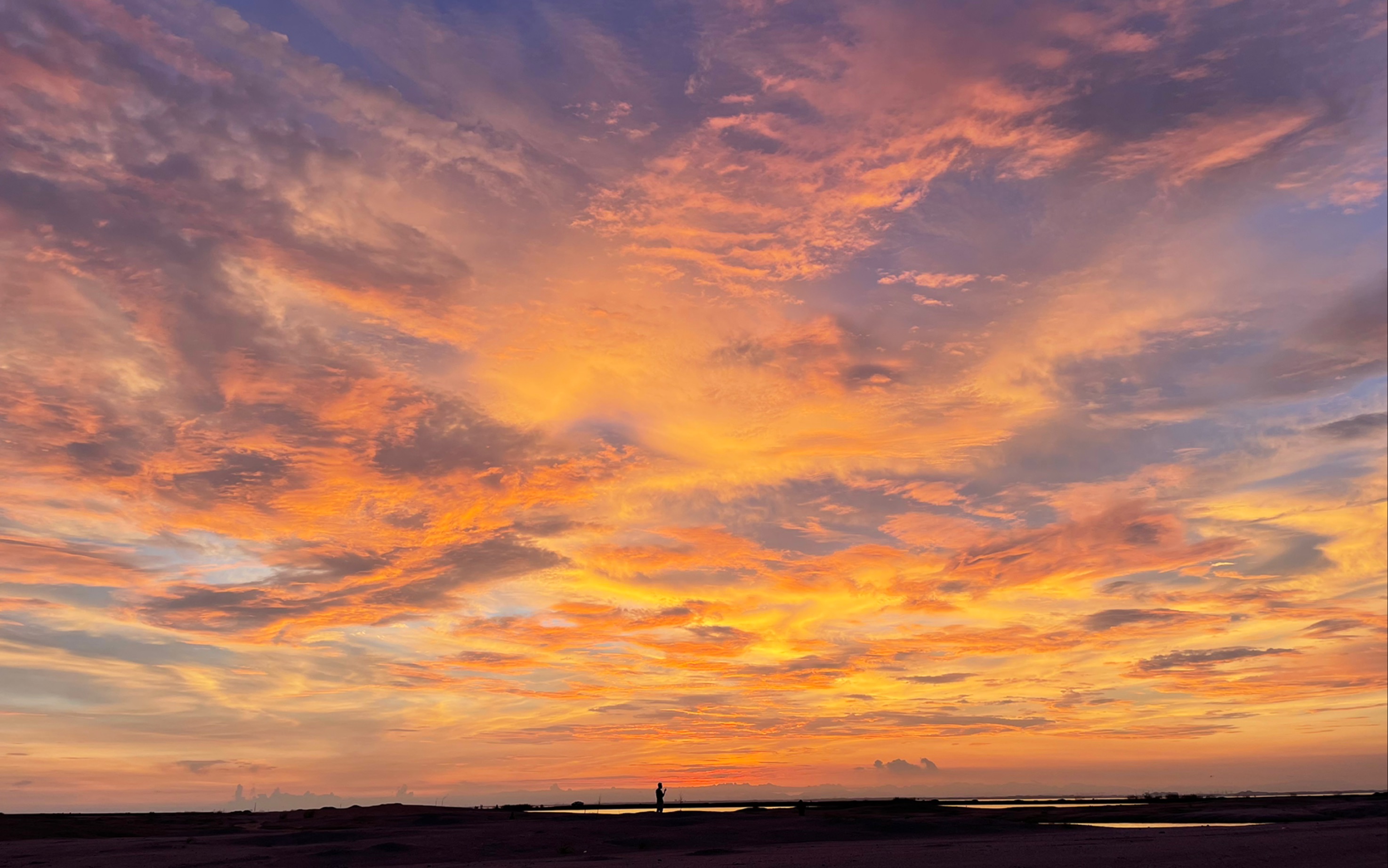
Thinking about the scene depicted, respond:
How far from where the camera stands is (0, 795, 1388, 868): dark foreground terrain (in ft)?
167

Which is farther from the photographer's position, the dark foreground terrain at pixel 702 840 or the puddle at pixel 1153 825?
the puddle at pixel 1153 825

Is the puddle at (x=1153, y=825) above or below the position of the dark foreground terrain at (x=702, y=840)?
below

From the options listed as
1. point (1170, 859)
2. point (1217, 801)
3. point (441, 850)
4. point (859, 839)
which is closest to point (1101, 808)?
point (1217, 801)

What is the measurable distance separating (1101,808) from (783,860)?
305ft

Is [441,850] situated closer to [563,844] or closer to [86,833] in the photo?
[563,844]

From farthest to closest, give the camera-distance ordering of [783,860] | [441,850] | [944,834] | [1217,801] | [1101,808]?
[1217,801] < [1101,808] < [944,834] < [441,850] < [783,860]

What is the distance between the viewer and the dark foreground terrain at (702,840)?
2008 inches

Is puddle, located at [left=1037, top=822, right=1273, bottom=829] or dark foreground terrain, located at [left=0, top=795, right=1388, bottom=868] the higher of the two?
dark foreground terrain, located at [left=0, top=795, right=1388, bottom=868]

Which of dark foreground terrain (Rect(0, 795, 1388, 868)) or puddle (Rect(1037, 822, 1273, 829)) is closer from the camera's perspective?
dark foreground terrain (Rect(0, 795, 1388, 868))

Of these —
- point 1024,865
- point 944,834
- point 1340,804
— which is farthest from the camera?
point 1340,804

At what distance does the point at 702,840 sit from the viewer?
66.2 meters

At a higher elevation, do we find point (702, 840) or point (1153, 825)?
point (702, 840)

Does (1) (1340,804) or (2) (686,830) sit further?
(1) (1340,804)

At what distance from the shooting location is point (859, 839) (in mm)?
68812
